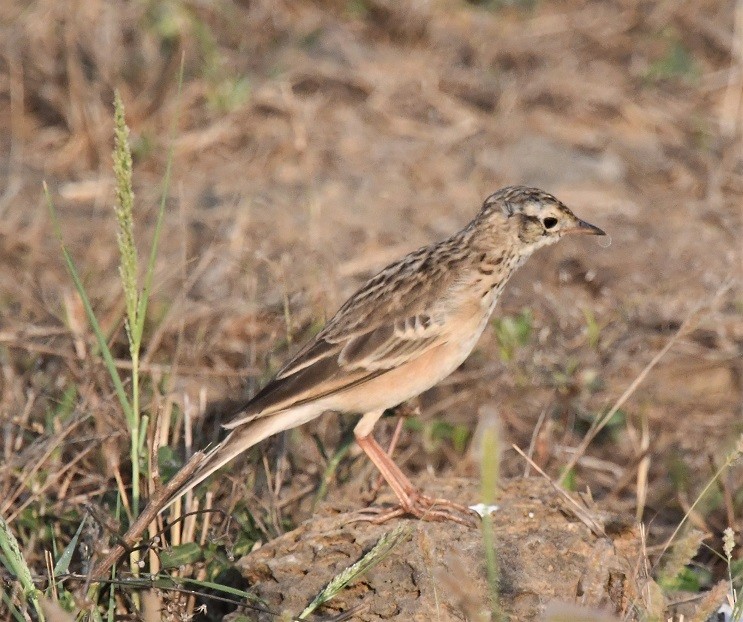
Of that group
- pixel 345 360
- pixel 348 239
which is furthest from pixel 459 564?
pixel 348 239

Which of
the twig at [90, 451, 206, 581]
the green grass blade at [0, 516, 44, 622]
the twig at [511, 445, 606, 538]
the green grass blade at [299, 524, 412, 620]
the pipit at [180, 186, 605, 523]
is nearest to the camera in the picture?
the green grass blade at [299, 524, 412, 620]

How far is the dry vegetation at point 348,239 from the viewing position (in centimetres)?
496

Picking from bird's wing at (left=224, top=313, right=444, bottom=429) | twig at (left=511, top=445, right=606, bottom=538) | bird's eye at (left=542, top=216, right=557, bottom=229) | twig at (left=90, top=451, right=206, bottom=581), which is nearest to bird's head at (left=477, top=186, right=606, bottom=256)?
bird's eye at (left=542, top=216, right=557, bottom=229)

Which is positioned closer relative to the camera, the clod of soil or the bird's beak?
the clod of soil

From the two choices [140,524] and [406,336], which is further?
[406,336]

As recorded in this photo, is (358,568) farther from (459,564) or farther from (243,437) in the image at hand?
(243,437)

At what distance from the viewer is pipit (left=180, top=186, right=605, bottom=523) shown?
4.54m

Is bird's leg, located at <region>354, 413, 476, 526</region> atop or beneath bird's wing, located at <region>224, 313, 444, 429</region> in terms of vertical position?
beneath

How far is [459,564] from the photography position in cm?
373

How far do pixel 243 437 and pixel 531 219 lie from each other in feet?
5.08

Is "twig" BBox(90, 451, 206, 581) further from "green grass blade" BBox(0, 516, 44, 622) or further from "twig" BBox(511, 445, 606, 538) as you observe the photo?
"twig" BBox(511, 445, 606, 538)

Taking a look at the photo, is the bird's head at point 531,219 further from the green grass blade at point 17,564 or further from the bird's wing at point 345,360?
the green grass blade at point 17,564

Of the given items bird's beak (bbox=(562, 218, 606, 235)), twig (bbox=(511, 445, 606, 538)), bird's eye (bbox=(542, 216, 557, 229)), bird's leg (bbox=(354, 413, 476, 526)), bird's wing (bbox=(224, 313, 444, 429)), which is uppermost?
bird's eye (bbox=(542, 216, 557, 229))

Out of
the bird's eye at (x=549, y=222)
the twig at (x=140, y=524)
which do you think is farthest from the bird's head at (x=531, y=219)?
the twig at (x=140, y=524)
